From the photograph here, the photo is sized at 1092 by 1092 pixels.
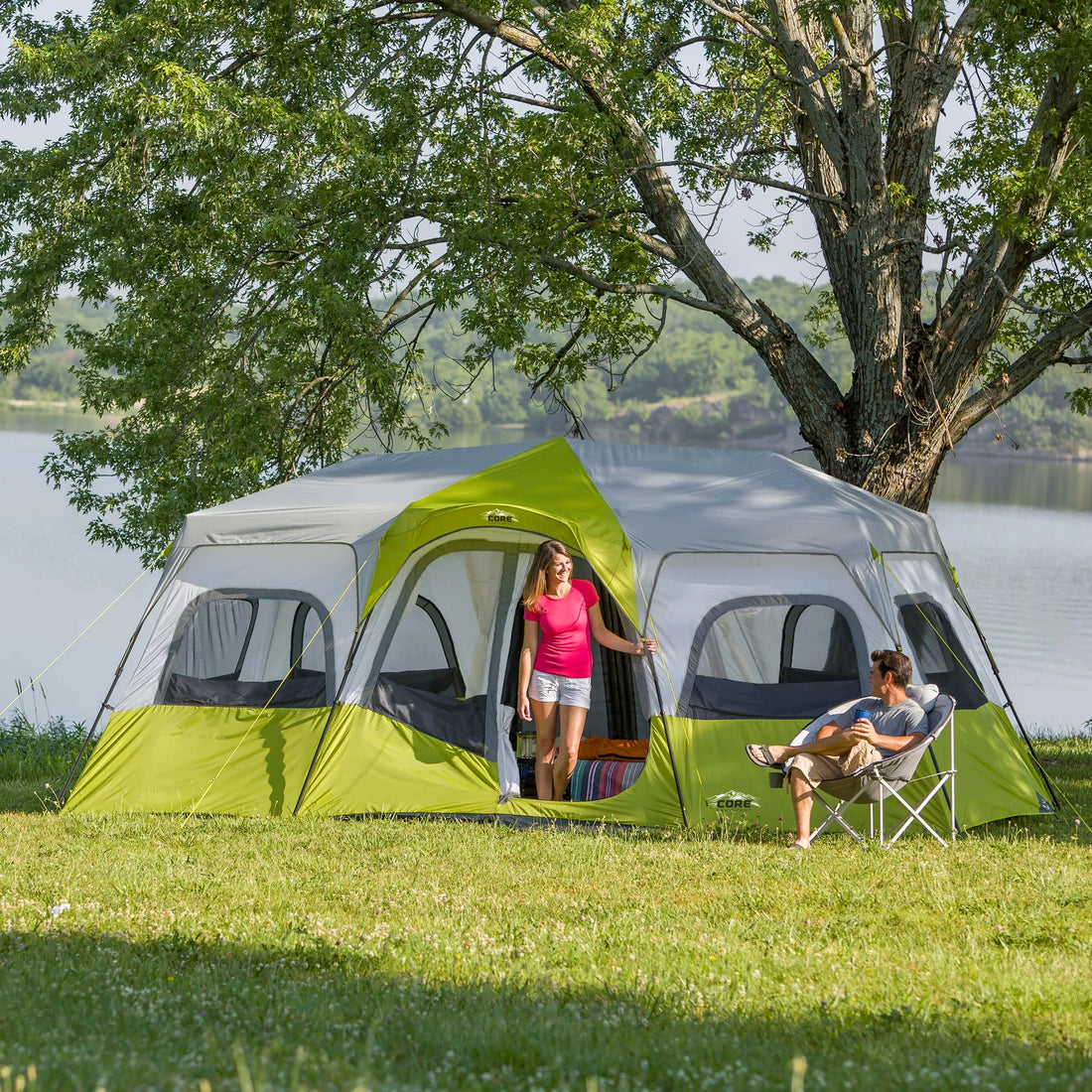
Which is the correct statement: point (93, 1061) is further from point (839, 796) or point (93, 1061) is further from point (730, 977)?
point (839, 796)

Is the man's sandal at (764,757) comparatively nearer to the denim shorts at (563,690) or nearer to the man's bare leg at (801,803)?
the man's bare leg at (801,803)

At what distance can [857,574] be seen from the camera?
6.99 metres

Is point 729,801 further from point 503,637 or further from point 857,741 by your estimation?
point 503,637

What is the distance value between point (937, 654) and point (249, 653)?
13.5ft

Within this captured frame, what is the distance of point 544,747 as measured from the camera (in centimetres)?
712

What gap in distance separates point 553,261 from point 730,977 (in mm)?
6846

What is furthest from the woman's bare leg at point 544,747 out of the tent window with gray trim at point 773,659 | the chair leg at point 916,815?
the chair leg at point 916,815

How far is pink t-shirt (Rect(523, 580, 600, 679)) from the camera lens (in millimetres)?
7031

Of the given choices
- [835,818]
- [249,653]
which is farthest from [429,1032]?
[249,653]

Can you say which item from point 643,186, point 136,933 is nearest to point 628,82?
point 643,186

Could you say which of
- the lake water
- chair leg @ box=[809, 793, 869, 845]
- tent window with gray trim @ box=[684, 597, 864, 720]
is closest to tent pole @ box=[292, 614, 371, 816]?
tent window with gray trim @ box=[684, 597, 864, 720]

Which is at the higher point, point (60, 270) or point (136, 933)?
point (60, 270)

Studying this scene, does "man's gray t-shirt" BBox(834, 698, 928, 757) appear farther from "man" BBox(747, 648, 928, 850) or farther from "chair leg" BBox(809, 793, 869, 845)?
"chair leg" BBox(809, 793, 869, 845)

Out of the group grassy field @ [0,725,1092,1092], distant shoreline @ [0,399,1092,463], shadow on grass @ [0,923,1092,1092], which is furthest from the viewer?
distant shoreline @ [0,399,1092,463]
